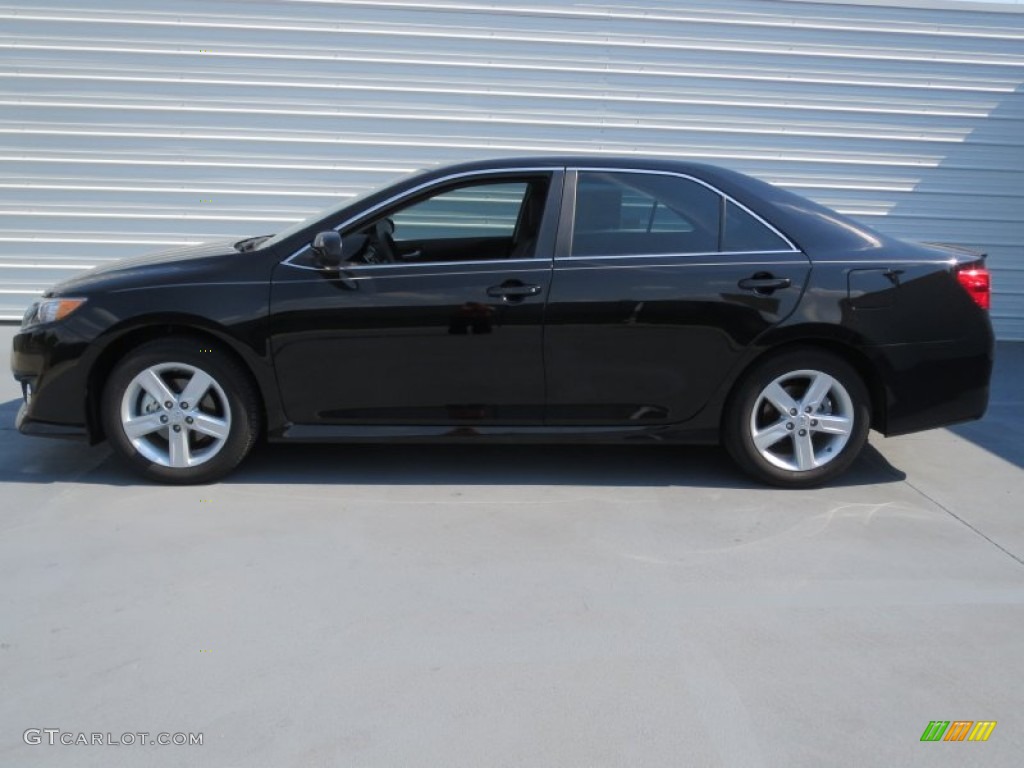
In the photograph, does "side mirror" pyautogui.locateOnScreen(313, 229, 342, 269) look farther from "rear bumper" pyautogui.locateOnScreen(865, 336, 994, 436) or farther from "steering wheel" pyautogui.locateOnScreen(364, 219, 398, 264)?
"rear bumper" pyautogui.locateOnScreen(865, 336, 994, 436)

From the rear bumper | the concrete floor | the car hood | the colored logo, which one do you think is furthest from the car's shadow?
the colored logo

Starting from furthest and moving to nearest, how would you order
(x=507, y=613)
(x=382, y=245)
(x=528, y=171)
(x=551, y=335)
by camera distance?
(x=382, y=245), (x=528, y=171), (x=551, y=335), (x=507, y=613)

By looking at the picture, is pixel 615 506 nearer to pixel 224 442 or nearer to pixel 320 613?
pixel 320 613

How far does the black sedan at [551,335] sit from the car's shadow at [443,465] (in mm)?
278

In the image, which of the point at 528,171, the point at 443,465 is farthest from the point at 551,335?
the point at 443,465

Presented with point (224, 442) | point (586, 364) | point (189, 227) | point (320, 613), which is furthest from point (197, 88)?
point (320, 613)

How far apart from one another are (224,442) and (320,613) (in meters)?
1.45

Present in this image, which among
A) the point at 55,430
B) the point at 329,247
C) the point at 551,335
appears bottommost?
the point at 55,430

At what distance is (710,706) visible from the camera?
9.40 feet

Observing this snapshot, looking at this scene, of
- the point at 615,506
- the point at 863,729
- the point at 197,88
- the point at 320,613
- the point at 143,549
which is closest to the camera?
the point at 863,729

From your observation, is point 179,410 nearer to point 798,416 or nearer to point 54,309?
point 54,309

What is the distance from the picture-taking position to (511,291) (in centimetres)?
445

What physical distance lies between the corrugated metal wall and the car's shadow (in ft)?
10.5

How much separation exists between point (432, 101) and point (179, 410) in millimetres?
4183
